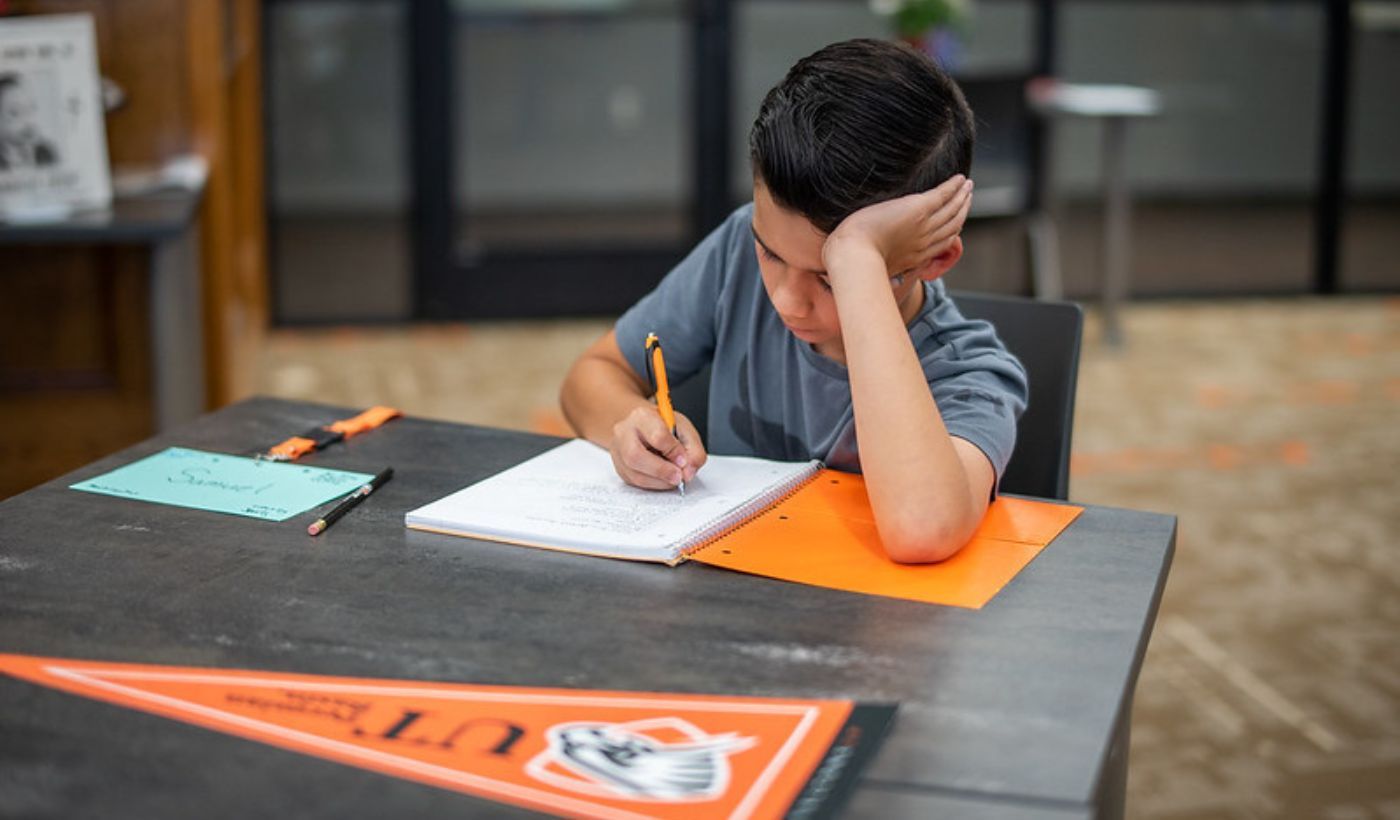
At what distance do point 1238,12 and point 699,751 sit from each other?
565cm

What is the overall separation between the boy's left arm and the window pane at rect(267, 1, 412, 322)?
14.0 ft

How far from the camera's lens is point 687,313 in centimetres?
171

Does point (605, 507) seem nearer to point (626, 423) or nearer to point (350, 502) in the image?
point (626, 423)

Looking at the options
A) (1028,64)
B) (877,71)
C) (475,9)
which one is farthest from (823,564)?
(1028,64)

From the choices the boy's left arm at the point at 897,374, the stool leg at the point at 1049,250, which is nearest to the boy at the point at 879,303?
the boy's left arm at the point at 897,374

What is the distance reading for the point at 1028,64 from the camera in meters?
5.82

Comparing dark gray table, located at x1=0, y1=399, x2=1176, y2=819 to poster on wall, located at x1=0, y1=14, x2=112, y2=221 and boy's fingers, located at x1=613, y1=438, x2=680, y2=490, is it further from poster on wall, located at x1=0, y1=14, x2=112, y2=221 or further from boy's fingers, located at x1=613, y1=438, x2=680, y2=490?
poster on wall, located at x1=0, y1=14, x2=112, y2=221

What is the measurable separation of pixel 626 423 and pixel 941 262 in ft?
1.09

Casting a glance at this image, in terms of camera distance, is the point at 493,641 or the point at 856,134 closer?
the point at 493,641

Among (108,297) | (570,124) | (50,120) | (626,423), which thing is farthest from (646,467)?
(570,124)

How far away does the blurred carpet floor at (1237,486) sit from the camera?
2.42 metres

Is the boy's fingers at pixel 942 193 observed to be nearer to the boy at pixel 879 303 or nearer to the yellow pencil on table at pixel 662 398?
the boy at pixel 879 303

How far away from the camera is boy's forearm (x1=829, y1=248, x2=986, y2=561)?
125 centimetres

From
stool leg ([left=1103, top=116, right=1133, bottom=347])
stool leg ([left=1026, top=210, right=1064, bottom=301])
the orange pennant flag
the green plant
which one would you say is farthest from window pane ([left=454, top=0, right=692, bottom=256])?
the orange pennant flag
